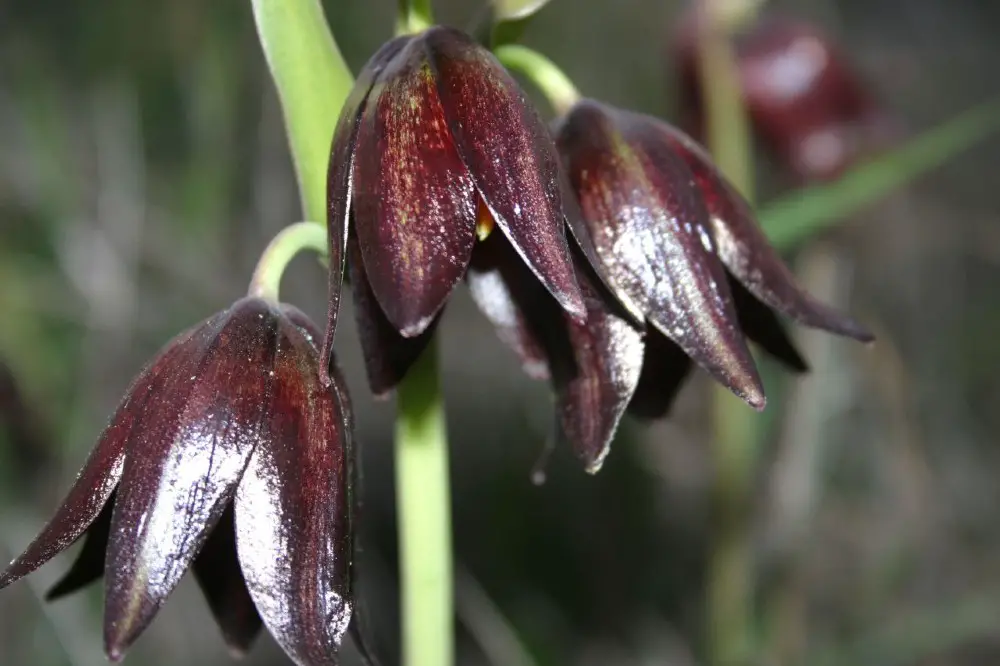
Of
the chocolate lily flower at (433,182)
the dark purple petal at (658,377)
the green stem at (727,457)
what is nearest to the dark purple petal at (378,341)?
the chocolate lily flower at (433,182)

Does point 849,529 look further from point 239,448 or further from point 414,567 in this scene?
point 239,448

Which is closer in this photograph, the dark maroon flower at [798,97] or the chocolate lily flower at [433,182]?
the chocolate lily flower at [433,182]

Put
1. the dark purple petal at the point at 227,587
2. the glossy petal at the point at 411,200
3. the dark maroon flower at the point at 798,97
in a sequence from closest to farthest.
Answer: the glossy petal at the point at 411,200 < the dark purple petal at the point at 227,587 < the dark maroon flower at the point at 798,97

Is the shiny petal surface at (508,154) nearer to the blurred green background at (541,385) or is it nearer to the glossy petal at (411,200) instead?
the glossy petal at (411,200)

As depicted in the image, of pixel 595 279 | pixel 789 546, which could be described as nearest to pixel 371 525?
pixel 789 546

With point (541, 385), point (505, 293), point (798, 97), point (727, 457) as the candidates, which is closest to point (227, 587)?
point (505, 293)
